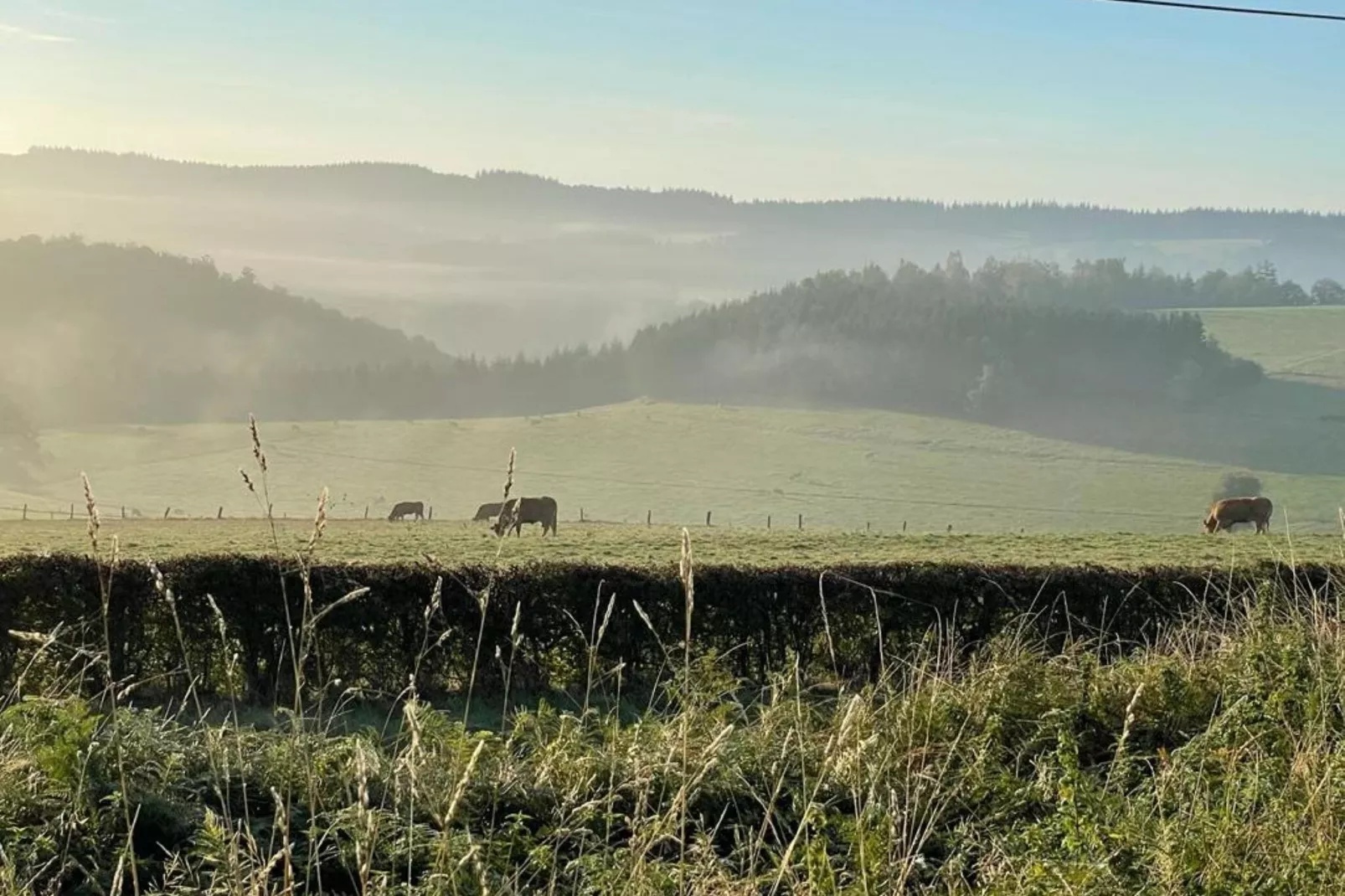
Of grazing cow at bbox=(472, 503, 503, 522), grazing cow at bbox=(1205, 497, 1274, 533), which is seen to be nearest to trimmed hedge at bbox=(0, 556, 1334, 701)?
grazing cow at bbox=(1205, 497, 1274, 533)

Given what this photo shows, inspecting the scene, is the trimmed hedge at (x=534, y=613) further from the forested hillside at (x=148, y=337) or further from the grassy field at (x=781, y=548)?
the forested hillside at (x=148, y=337)

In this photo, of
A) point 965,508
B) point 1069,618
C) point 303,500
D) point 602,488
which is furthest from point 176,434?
point 1069,618

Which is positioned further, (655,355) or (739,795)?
→ (655,355)

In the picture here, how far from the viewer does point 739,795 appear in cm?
683

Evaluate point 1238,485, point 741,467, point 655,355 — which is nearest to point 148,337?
point 655,355

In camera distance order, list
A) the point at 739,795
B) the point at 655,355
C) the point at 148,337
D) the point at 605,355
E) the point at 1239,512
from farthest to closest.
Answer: the point at 148,337
the point at 605,355
the point at 655,355
the point at 1239,512
the point at 739,795

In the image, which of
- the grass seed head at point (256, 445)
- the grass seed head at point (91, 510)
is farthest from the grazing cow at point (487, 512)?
the grass seed head at point (91, 510)

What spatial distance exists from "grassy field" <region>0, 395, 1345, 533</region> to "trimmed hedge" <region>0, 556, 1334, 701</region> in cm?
7240

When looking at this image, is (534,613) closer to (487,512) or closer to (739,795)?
(739,795)

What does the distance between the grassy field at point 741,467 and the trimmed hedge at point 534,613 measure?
72.4 meters

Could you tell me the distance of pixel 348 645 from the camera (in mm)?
10977

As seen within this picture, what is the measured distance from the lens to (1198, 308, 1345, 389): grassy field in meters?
125

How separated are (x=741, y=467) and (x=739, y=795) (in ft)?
321

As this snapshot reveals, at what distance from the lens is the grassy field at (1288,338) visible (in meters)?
125
